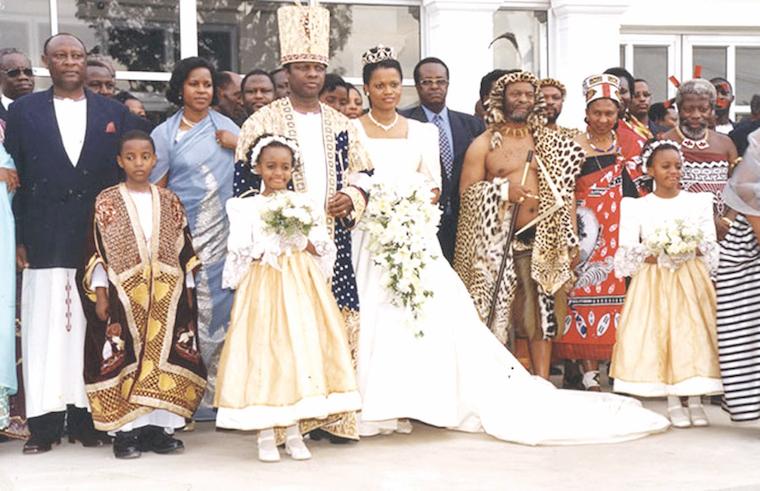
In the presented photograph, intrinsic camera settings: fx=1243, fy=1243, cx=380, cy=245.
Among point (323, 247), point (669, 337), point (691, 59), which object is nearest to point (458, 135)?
point (669, 337)

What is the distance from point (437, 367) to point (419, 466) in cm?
99

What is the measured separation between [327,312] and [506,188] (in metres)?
→ 2.06

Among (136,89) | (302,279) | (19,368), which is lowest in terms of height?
(19,368)

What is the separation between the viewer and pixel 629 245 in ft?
26.9

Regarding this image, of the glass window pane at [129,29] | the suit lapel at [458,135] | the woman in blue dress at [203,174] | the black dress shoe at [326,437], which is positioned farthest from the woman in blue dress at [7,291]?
the glass window pane at [129,29]

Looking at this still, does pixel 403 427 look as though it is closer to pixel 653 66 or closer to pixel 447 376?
pixel 447 376

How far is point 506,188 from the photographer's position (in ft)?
28.4

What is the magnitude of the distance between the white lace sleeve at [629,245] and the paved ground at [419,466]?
3.66 ft

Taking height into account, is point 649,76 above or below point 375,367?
above

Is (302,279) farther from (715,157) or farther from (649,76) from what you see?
(649,76)

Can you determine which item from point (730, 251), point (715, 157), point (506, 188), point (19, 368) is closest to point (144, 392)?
point (19, 368)

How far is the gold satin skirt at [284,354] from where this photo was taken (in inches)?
271

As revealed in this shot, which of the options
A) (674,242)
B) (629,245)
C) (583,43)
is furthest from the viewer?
(583,43)

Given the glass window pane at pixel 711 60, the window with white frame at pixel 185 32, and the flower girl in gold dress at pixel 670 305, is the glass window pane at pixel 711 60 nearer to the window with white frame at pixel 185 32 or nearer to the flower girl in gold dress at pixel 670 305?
the window with white frame at pixel 185 32
